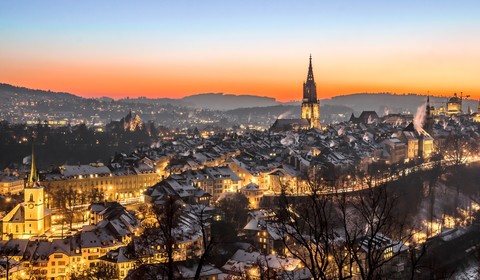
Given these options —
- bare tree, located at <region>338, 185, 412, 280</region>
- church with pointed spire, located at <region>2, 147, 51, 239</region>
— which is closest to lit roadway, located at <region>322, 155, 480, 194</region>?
church with pointed spire, located at <region>2, 147, 51, 239</region>

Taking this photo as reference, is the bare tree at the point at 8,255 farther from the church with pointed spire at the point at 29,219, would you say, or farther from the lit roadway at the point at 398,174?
the lit roadway at the point at 398,174

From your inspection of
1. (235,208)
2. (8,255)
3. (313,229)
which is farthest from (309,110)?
(313,229)

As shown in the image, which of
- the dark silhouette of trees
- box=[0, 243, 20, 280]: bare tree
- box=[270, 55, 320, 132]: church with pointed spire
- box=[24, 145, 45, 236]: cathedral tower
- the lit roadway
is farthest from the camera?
box=[270, 55, 320, 132]: church with pointed spire

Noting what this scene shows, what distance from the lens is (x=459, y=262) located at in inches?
1083

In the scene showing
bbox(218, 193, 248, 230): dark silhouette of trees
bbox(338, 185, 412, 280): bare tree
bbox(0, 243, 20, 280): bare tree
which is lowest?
bbox(218, 193, 248, 230): dark silhouette of trees

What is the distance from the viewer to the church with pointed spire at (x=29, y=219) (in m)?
26.8

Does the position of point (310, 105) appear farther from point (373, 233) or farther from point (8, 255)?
point (373, 233)

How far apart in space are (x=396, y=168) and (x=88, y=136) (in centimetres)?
3485

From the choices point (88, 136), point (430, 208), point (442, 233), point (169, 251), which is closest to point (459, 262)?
point (442, 233)

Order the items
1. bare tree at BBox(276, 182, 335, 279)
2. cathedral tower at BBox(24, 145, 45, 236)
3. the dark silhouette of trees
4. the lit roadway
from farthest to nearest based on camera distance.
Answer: the lit roadway
the dark silhouette of trees
cathedral tower at BBox(24, 145, 45, 236)
bare tree at BBox(276, 182, 335, 279)

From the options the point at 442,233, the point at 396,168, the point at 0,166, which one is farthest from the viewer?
the point at 0,166

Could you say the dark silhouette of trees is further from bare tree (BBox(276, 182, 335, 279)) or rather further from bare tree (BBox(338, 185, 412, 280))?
bare tree (BBox(276, 182, 335, 279))

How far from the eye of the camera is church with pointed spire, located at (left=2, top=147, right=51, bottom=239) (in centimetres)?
2681

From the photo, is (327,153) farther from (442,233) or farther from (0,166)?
(0,166)
